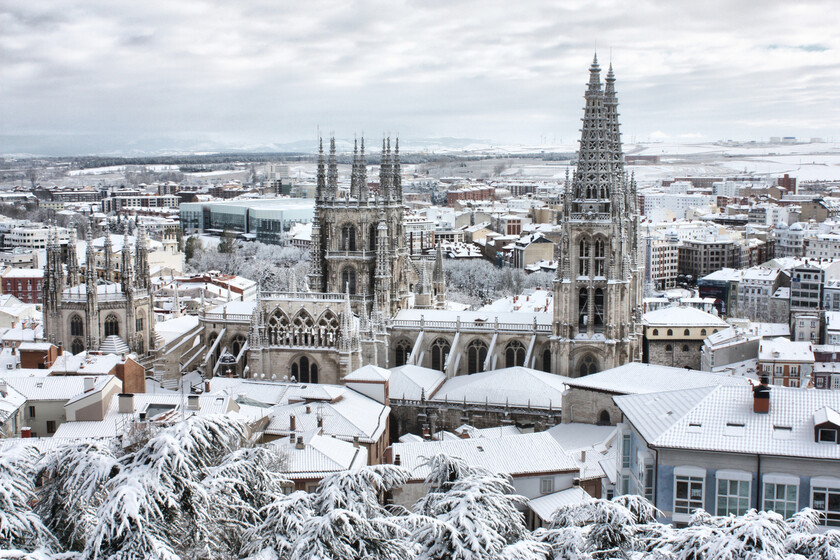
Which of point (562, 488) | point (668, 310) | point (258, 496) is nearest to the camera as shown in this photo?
point (258, 496)

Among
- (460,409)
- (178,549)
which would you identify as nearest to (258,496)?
(178,549)

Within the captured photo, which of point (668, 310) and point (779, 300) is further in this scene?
point (779, 300)

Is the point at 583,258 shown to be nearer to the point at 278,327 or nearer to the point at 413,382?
the point at 413,382

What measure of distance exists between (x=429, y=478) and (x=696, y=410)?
45.4 feet

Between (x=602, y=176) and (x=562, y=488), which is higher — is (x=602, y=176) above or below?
above

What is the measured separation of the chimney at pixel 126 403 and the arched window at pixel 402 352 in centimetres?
2351

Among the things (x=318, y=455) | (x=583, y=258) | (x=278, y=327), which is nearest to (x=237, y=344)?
(x=278, y=327)

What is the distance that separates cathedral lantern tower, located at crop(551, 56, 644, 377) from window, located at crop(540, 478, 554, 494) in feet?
64.6

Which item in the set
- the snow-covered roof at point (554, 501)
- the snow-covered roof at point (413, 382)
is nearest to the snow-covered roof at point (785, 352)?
the snow-covered roof at point (413, 382)

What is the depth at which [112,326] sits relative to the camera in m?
63.8

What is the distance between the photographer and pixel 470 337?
64062 mm

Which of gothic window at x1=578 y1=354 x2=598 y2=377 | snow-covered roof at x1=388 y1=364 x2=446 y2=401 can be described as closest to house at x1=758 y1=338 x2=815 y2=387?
gothic window at x1=578 y1=354 x2=598 y2=377

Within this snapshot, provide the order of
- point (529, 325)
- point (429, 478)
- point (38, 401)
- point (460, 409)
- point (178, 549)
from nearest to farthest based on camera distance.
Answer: point (178, 549) < point (429, 478) < point (38, 401) < point (460, 409) < point (529, 325)

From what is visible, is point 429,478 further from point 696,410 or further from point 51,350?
point 51,350
